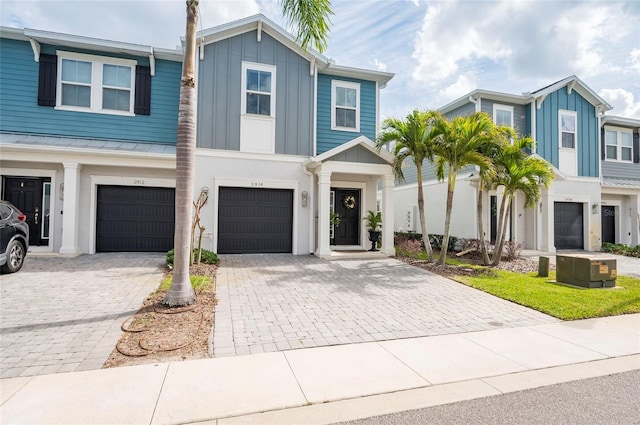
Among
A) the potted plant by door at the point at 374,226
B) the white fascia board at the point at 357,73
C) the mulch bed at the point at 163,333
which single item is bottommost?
the mulch bed at the point at 163,333

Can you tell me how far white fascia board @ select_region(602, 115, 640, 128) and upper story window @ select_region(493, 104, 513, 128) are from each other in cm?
540

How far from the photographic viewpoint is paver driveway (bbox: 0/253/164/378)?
3.88 m

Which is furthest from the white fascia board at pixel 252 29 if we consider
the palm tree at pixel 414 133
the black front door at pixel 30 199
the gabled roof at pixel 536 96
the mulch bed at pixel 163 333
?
the mulch bed at pixel 163 333

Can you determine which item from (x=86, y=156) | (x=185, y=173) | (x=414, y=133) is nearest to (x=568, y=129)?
(x=414, y=133)

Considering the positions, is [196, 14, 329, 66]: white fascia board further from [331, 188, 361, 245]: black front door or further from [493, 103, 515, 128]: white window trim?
[493, 103, 515, 128]: white window trim

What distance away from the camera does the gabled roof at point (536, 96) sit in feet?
46.7

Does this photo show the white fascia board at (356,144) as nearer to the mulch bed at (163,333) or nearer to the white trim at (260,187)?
the white trim at (260,187)

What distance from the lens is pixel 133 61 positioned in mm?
11273

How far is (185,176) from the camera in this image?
18.8ft

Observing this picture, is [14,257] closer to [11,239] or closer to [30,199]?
[11,239]

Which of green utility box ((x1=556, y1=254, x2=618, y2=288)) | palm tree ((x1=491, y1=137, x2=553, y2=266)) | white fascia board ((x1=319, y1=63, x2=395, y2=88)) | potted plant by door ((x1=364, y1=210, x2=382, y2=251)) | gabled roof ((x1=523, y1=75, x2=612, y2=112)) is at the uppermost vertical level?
gabled roof ((x1=523, y1=75, x2=612, y2=112))

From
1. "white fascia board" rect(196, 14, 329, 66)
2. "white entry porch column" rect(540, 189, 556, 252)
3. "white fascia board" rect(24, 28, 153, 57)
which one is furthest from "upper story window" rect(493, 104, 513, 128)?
"white fascia board" rect(24, 28, 153, 57)

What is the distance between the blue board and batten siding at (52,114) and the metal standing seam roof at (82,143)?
17cm

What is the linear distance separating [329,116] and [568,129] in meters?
11.3
